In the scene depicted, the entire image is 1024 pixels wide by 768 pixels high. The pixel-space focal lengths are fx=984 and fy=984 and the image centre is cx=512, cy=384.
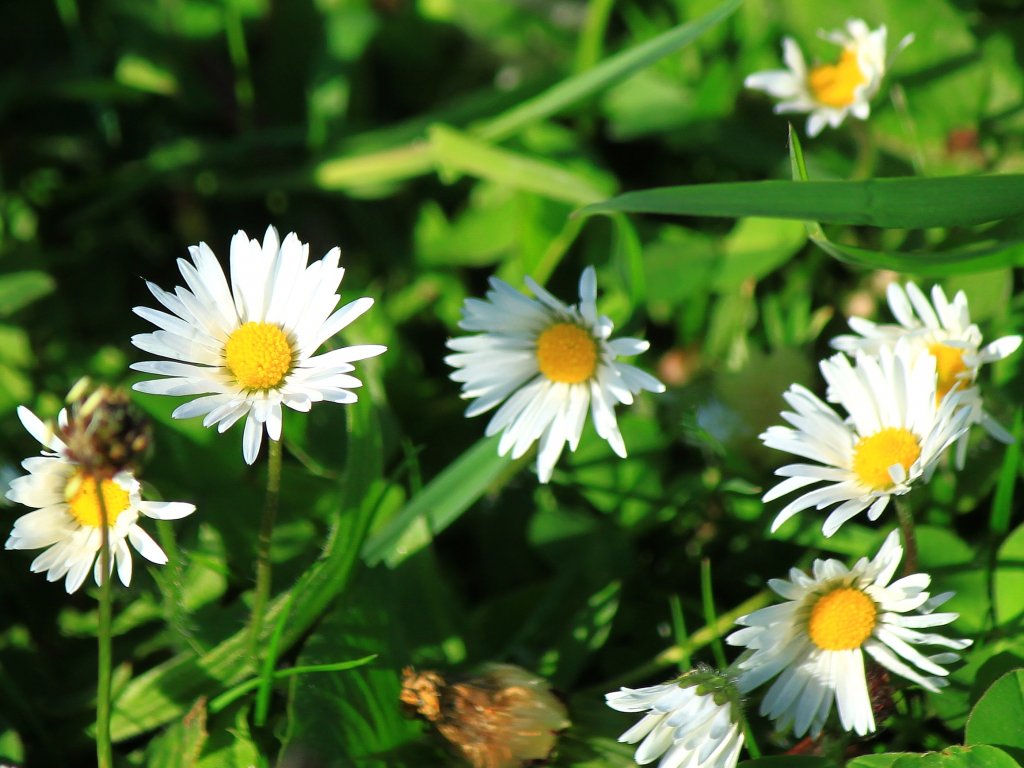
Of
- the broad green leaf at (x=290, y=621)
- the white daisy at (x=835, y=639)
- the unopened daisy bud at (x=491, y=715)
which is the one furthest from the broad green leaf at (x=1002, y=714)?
the broad green leaf at (x=290, y=621)

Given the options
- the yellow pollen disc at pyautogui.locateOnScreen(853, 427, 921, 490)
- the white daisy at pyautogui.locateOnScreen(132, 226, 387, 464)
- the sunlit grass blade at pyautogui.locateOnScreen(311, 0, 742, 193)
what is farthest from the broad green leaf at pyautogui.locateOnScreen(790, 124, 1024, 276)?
the white daisy at pyautogui.locateOnScreen(132, 226, 387, 464)

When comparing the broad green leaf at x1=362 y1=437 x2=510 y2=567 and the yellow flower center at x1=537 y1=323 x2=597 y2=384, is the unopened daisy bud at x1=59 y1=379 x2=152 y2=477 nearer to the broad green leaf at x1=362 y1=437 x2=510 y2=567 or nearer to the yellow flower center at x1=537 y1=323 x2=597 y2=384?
the broad green leaf at x1=362 y1=437 x2=510 y2=567

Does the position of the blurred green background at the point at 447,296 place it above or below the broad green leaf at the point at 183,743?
above

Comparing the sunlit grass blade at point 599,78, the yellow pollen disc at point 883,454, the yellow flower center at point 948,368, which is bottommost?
the yellow pollen disc at point 883,454

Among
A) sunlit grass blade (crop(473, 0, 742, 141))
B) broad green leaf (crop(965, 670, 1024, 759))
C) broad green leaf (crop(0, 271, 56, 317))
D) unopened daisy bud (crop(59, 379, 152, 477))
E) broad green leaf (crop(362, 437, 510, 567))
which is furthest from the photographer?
broad green leaf (crop(0, 271, 56, 317))

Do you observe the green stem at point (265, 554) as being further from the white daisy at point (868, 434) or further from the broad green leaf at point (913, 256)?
the broad green leaf at point (913, 256)

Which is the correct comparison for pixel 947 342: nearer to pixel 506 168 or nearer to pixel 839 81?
pixel 839 81

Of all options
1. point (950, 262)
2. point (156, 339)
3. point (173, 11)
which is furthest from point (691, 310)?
point (173, 11)
